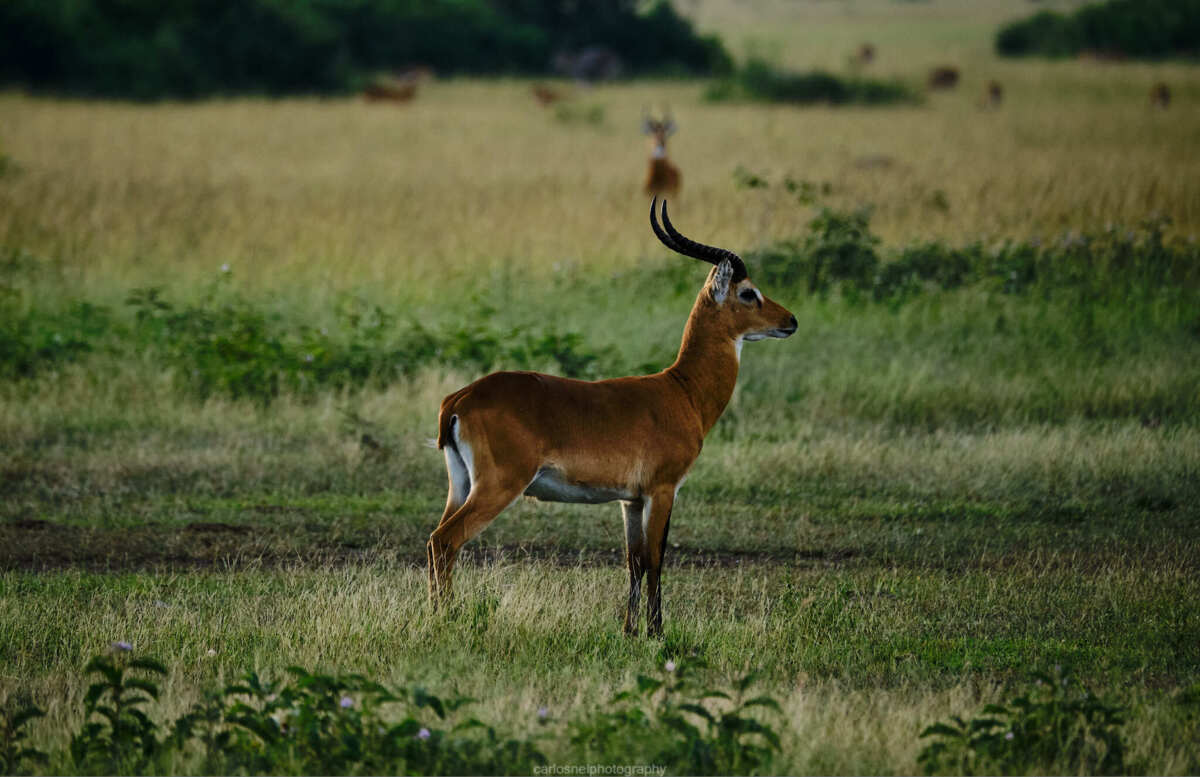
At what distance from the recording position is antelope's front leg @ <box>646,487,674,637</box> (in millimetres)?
6984

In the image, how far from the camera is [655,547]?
698 centimetres

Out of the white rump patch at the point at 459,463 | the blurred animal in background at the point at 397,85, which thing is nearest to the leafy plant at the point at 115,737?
the white rump patch at the point at 459,463

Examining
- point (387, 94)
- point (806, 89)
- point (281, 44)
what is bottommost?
point (387, 94)

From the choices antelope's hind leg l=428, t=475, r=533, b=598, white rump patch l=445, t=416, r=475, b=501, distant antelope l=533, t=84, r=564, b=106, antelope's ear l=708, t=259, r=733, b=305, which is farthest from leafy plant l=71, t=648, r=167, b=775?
distant antelope l=533, t=84, r=564, b=106

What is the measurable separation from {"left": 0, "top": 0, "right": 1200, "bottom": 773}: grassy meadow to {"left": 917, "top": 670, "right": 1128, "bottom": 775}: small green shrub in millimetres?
181

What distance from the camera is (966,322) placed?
15000 mm

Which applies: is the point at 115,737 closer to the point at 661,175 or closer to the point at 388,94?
the point at 661,175

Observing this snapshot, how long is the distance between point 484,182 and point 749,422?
13.7m

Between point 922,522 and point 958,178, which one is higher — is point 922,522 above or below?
below

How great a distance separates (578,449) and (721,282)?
1.19 m

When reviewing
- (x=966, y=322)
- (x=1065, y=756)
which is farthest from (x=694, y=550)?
(x=966, y=322)

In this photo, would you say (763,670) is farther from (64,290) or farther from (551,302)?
(64,290)

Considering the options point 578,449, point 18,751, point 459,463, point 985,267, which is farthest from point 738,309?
point 985,267

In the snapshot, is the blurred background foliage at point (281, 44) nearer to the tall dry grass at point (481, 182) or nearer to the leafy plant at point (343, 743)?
the tall dry grass at point (481, 182)
